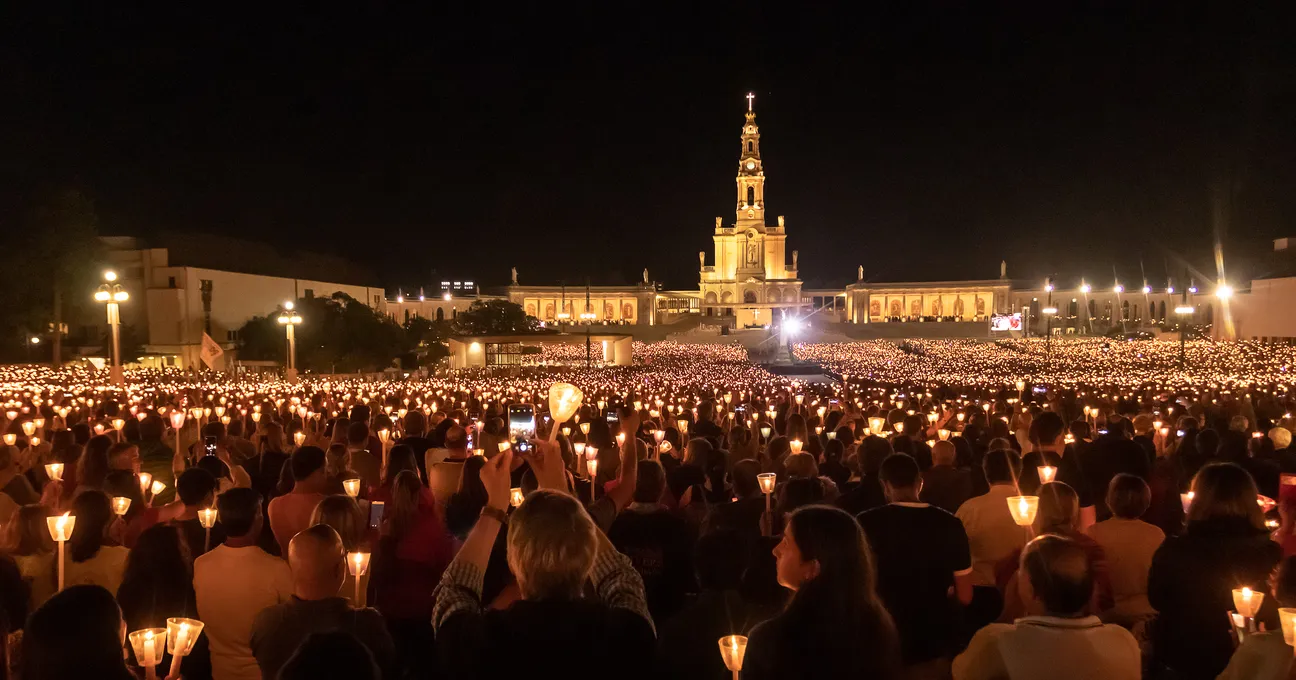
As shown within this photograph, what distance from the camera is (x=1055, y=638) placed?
10.2 feet

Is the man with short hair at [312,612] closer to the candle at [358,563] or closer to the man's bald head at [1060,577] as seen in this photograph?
the candle at [358,563]

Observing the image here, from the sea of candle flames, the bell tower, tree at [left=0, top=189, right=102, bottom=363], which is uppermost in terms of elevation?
the bell tower

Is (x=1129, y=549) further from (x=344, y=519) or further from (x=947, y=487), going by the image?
(x=344, y=519)

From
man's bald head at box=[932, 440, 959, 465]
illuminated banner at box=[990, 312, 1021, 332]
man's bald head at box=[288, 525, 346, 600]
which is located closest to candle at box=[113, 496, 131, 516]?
man's bald head at box=[288, 525, 346, 600]

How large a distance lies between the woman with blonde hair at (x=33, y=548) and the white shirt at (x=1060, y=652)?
15.5 ft

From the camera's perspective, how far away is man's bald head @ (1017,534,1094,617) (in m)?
3.18

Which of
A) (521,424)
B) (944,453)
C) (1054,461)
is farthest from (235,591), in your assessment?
(521,424)

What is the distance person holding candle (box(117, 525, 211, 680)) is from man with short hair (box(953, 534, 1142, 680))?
344 centimetres

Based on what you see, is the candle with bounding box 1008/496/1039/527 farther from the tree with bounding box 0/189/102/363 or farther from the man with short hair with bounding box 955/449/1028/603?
the tree with bounding box 0/189/102/363

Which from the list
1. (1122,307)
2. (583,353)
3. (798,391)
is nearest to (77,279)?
(583,353)

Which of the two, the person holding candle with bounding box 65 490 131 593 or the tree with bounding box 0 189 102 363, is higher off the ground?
the tree with bounding box 0 189 102 363

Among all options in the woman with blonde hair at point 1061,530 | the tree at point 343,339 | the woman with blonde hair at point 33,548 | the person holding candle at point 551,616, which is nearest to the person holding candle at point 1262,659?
the woman with blonde hair at point 1061,530

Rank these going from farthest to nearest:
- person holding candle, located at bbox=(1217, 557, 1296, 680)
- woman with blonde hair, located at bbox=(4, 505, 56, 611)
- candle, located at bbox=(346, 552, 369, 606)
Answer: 1. woman with blonde hair, located at bbox=(4, 505, 56, 611)
2. candle, located at bbox=(346, 552, 369, 606)
3. person holding candle, located at bbox=(1217, 557, 1296, 680)

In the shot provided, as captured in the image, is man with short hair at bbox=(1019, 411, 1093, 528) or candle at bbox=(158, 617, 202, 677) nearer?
candle at bbox=(158, 617, 202, 677)
